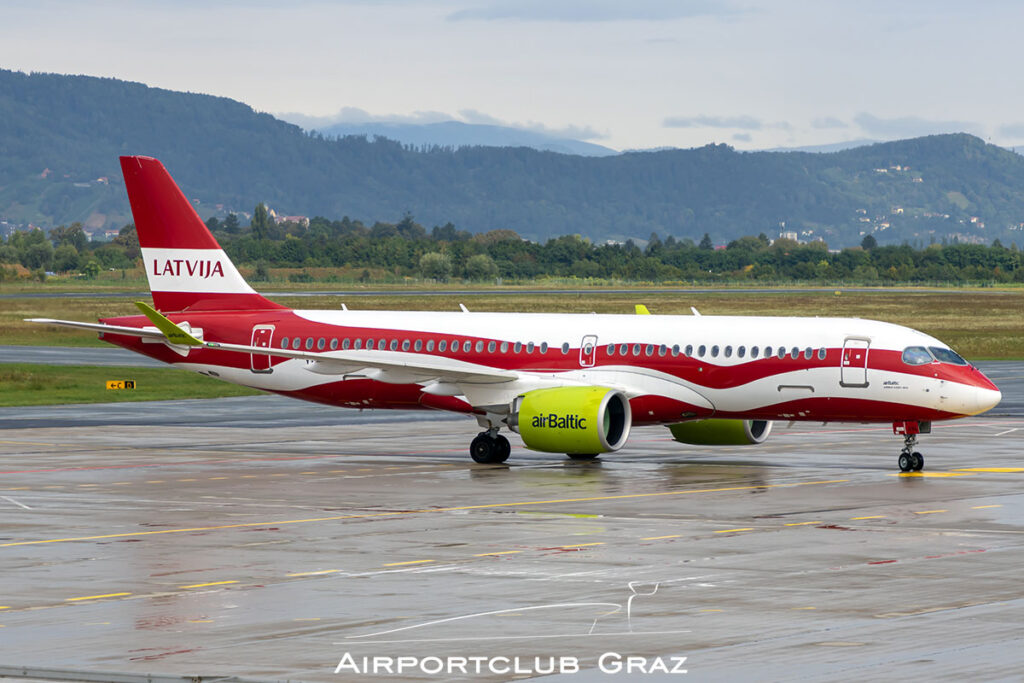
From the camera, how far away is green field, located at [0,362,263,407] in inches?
2427

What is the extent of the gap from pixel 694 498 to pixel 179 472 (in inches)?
505

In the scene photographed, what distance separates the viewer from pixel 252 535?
88.3 feet

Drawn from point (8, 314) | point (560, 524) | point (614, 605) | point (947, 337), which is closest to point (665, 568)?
point (614, 605)

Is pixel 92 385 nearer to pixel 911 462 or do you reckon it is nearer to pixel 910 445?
pixel 910 445

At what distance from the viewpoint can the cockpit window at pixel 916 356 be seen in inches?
1470

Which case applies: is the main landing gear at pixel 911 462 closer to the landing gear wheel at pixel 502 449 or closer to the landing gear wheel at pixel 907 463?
the landing gear wheel at pixel 907 463

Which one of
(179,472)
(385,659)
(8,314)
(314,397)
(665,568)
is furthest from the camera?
(8,314)

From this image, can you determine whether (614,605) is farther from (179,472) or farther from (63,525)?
(179,472)

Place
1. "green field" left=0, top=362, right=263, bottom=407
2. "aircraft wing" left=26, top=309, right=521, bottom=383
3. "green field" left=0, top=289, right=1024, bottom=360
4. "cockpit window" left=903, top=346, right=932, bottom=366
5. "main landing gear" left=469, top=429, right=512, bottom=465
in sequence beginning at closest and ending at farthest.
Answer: "cockpit window" left=903, top=346, right=932, bottom=366
"aircraft wing" left=26, top=309, right=521, bottom=383
"main landing gear" left=469, top=429, right=512, bottom=465
"green field" left=0, top=362, right=263, bottom=407
"green field" left=0, top=289, right=1024, bottom=360

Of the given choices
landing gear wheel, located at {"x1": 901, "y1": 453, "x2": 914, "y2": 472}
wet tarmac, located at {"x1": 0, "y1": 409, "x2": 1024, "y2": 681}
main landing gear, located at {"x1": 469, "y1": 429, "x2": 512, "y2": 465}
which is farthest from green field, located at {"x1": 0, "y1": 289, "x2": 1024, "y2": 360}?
wet tarmac, located at {"x1": 0, "y1": 409, "x2": 1024, "y2": 681}

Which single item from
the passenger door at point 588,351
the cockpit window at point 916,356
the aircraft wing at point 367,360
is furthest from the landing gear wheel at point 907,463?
the aircraft wing at point 367,360

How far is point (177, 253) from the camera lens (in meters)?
45.8

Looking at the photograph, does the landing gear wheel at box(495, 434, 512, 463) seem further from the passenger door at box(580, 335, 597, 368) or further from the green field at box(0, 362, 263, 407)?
the green field at box(0, 362, 263, 407)

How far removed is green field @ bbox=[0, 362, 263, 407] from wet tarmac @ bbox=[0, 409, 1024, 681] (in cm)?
1933
